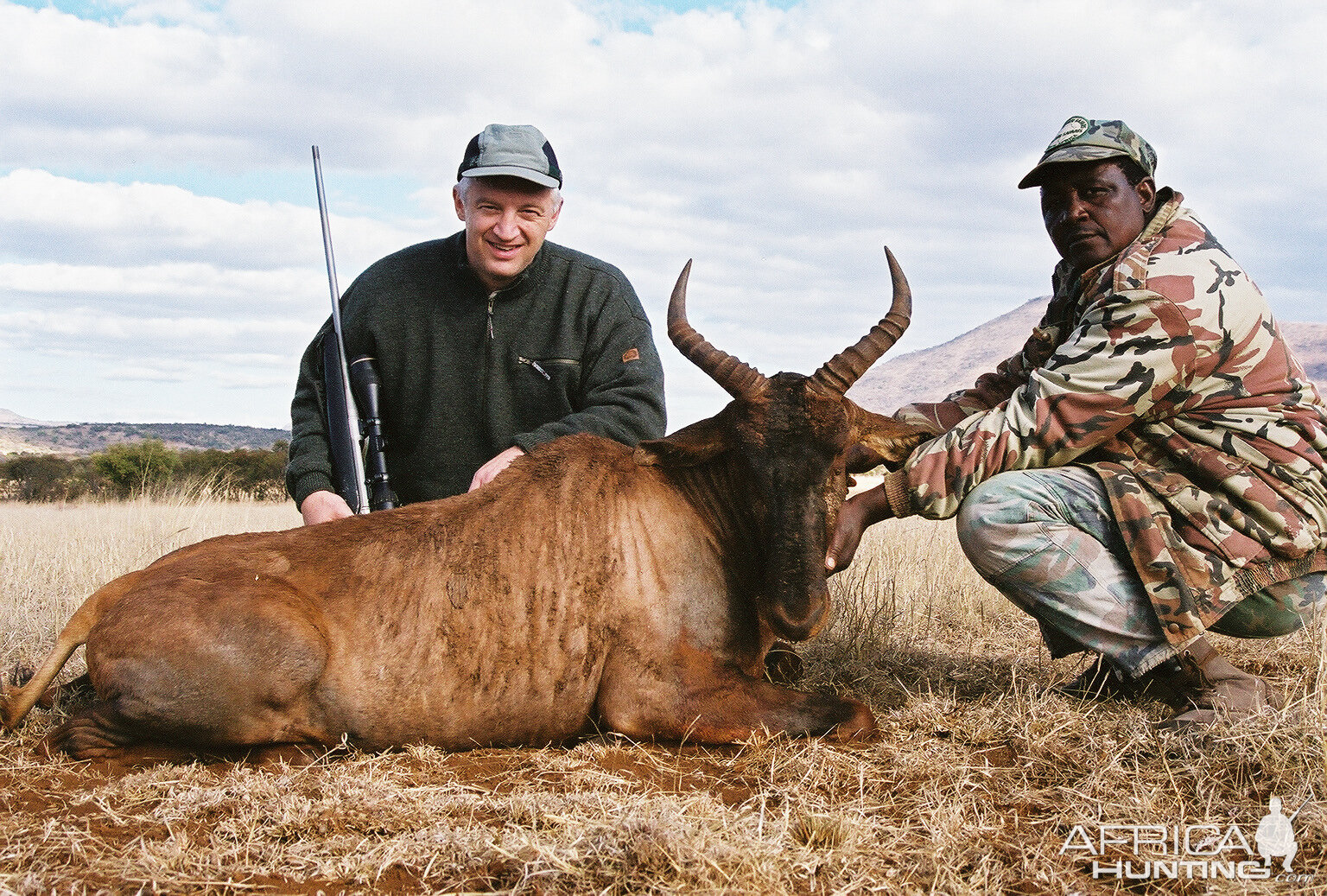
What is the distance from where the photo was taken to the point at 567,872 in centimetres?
314

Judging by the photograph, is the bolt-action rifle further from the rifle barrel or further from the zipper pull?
the zipper pull

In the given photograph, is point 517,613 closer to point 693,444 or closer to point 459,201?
point 693,444

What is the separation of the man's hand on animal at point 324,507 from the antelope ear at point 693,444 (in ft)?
6.91

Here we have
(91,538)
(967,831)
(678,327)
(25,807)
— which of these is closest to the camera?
(967,831)

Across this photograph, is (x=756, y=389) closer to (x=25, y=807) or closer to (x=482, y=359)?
(x=482, y=359)

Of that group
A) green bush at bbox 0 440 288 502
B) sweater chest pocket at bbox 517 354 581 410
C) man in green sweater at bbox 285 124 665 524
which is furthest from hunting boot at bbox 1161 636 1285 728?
green bush at bbox 0 440 288 502

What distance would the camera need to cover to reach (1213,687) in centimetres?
509

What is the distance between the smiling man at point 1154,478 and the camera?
187 inches

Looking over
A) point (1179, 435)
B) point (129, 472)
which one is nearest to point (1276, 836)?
point (1179, 435)

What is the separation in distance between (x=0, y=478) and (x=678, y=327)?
40.7 m

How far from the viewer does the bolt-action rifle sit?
21.6ft

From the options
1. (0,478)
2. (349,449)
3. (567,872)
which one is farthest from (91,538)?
(0,478)

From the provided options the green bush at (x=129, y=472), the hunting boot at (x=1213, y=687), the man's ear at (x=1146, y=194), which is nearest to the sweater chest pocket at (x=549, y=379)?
the man's ear at (x=1146, y=194)

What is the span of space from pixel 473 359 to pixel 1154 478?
4.32 m
